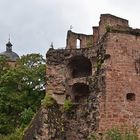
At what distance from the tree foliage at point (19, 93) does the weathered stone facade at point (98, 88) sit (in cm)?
988

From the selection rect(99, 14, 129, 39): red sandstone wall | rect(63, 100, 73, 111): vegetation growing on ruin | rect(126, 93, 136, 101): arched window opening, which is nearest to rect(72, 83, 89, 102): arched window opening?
rect(63, 100, 73, 111): vegetation growing on ruin

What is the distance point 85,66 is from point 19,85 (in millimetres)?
12622

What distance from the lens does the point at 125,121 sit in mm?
27938

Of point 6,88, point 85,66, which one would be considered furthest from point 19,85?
point 85,66

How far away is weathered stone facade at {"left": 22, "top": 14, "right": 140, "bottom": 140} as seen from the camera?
2819cm

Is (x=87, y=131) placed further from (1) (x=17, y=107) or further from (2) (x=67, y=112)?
(1) (x=17, y=107)

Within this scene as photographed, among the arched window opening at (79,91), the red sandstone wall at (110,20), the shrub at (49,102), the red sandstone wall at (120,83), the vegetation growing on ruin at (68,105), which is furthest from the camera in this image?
the red sandstone wall at (110,20)

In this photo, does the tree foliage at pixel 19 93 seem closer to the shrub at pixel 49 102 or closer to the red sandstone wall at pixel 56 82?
the red sandstone wall at pixel 56 82

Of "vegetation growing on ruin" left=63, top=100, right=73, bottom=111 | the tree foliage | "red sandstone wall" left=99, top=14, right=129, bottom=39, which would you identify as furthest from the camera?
the tree foliage

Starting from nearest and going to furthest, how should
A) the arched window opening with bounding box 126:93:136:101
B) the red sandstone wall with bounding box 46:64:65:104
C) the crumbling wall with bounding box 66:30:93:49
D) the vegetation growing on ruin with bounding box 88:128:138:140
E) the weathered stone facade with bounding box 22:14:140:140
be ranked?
the vegetation growing on ruin with bounding box 88:128:138:140
the weathered stone facade with bounding box 22:14:140:140
the arched window opening with bounding box 126:93:136:101
the red sandstone wall with bounding box 46:64:65:104
the crumbling wall with bounding box 66:30:93:49

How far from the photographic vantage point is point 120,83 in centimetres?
2850

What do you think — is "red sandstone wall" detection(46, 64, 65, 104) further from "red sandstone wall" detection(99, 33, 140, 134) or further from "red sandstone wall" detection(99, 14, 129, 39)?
"red sandstone wall" detection(99, 33, 140, 134)

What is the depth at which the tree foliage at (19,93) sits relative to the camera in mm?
43875

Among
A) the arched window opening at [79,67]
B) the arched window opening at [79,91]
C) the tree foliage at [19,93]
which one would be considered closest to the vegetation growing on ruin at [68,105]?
the arched window opening at [79,91]
